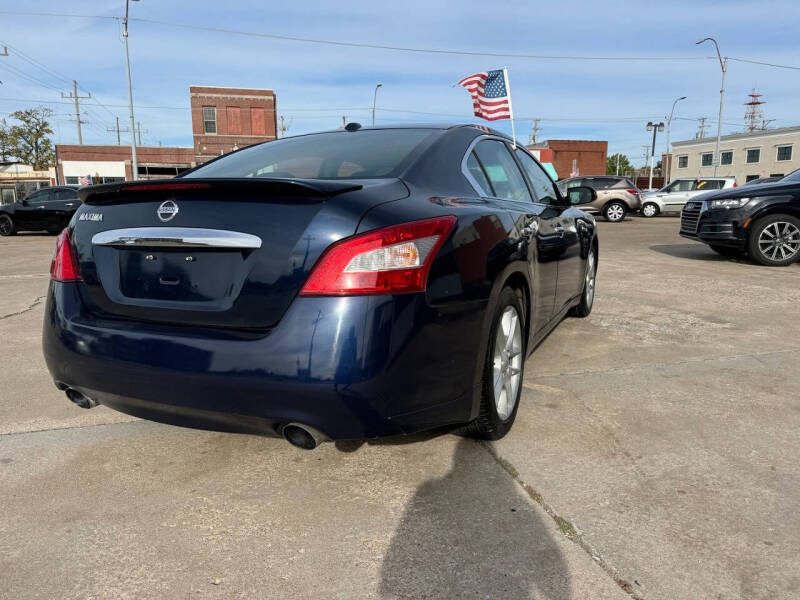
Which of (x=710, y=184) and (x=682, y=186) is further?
(x=682, y=186)

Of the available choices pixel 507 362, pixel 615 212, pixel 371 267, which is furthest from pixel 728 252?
pixel 615 212

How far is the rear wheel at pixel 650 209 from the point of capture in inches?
922

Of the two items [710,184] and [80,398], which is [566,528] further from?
[710,184]

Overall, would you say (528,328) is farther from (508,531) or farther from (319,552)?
(319,552)

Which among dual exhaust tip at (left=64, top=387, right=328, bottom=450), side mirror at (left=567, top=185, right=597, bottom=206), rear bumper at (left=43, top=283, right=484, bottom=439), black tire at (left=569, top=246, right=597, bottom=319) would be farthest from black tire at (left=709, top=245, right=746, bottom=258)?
dual exhaust tip at (left=64, top=387, right=328, bottom=450)

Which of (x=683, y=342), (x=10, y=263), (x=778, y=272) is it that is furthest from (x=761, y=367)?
(x=10, y=263)

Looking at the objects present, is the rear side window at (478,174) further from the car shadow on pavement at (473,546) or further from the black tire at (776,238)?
the black tire at (776,238)

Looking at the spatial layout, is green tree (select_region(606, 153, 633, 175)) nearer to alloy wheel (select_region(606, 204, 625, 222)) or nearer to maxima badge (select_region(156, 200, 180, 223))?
alloy wheel (select_region(606, 204, 625, 222))

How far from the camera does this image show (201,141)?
43.3 m

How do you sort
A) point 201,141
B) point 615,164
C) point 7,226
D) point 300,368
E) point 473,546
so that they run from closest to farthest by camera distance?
point 300,368 → point 473,546 → point 7,226 → point 201,141 → point 615,164

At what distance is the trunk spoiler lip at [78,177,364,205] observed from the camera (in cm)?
203

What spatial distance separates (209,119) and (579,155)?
118 feet

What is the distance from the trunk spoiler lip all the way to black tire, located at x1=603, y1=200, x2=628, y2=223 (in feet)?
67.7

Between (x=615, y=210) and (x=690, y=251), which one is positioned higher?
(x=615, y=210)
